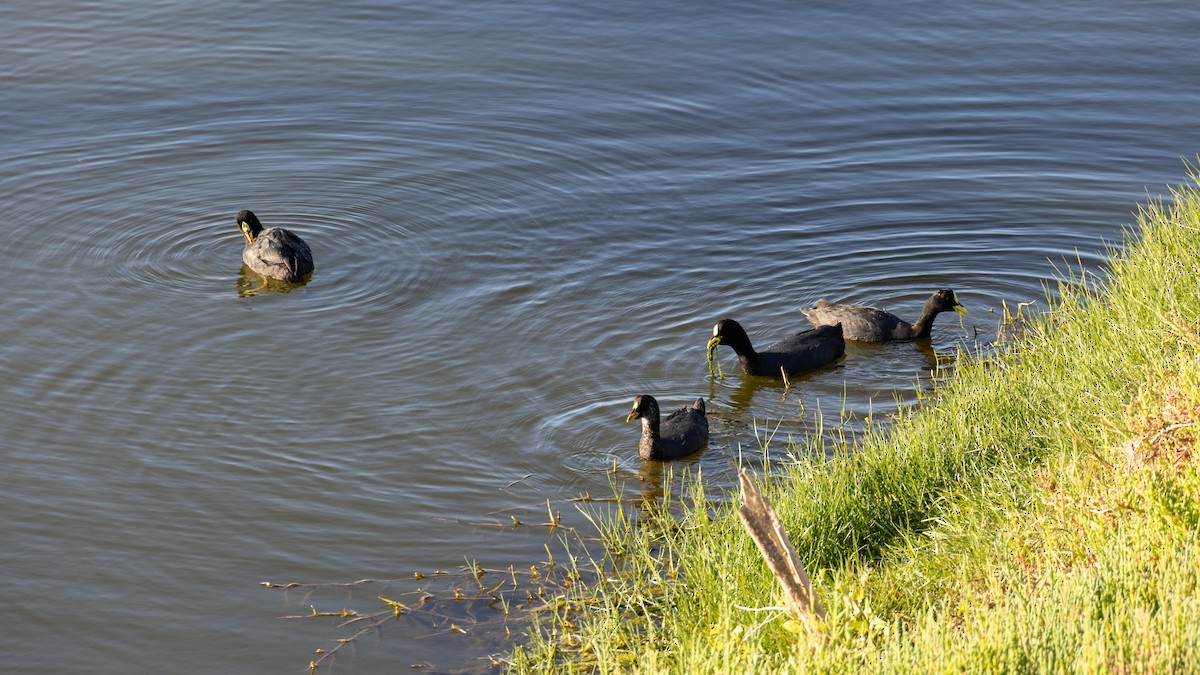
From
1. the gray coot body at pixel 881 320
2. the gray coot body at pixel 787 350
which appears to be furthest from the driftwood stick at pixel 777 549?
the gray coot body at pixel 881 320

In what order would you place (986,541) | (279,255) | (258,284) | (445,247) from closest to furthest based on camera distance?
(986,541), (279,255), (258,284), (445,247)

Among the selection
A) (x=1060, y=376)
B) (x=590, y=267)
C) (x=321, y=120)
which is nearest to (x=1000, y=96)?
(x=590, y=267)

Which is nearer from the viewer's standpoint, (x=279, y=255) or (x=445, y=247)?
(x=279, y=255)

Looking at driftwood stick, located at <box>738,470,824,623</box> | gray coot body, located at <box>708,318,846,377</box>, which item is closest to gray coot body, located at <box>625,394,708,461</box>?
gray coot body, located at <box>708,318,846,377</box>

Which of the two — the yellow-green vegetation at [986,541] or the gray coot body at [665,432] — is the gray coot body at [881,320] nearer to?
the yellow-green vegetation at [986,541]

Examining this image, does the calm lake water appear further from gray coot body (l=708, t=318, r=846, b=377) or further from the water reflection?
gray coot body (l=708, t=318, r=846, b=377)

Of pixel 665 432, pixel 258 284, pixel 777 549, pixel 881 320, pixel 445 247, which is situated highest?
pixel 777 549

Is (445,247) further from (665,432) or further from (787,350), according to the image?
(665,432)

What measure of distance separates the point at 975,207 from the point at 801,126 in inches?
130

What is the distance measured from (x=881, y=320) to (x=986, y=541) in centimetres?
557

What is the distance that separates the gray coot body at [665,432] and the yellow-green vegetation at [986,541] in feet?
1.90

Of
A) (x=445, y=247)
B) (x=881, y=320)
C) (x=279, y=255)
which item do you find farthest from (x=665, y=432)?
(x=279, y=255)

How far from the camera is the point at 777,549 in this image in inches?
233

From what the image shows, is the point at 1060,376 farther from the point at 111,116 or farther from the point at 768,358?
the point at 111,116
